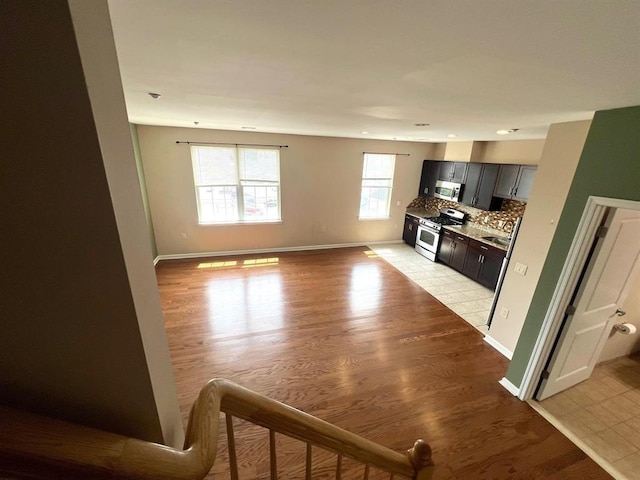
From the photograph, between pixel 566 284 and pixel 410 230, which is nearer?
pixel 566 284

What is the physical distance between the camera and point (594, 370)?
2838 mm

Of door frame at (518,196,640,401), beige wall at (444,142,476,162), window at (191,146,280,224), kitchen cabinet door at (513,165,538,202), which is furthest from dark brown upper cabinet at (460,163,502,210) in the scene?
window at (191,146,280,224)

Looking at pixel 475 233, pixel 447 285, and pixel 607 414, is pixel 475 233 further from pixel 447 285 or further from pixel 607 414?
pixel 607 414

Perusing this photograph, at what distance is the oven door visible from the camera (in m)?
5.49

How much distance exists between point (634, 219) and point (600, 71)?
5.48ft

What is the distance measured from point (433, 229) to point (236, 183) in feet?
14.2

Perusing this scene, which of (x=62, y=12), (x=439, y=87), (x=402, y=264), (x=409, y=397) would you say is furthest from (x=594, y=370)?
(x=62, y=12)

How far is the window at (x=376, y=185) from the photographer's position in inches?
237

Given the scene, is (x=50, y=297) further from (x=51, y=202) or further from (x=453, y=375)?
(x=453, y=375)

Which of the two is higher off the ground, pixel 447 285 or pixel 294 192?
pixel 294 192

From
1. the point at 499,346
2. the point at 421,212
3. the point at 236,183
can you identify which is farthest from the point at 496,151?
the point at 236,183

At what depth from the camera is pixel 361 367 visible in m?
2.74

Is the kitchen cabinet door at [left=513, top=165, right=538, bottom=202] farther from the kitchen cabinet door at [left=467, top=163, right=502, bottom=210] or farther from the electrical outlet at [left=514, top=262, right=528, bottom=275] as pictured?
the electrical outlet at [left=514, top=262, right=528, bottom=275]

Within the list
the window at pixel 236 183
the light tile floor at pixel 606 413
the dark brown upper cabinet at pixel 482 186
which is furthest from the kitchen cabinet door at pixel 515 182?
the window at pixel 236 183
